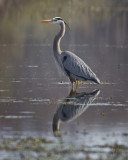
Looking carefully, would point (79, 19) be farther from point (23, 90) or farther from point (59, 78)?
point (23, 90)

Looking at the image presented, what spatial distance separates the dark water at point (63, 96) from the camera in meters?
8.81

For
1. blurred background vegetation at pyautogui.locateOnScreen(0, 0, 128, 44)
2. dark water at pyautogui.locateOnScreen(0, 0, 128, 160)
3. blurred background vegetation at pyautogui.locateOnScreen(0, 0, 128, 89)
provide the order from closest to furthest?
1. dark water at pyautogui.locateOnScreen(0, 0, 128, 160)
2. blurred background vegetation at pyautogui.locateOnScreen(0, 0, 128, 89)
3. blurred background vegetation at pyautogui.locateOnScreen(0, 0, 128, 44)

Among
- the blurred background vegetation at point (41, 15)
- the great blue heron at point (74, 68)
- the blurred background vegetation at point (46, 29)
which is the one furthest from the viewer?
the blurred background vegetation at point (41, 15)

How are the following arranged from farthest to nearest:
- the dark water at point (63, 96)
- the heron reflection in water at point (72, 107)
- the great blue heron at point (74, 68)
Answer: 1. the great blue heron at point (74, 68)
2. the heron reflection in water at point (72, 107)
3. the dark water at point (63, 96)

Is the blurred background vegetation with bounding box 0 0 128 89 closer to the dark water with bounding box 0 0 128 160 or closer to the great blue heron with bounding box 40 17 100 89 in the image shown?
the dark water with bounding box 0 0 128 160

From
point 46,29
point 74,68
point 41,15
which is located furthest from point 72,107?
point 41,15

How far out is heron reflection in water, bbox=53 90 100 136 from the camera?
1049cm

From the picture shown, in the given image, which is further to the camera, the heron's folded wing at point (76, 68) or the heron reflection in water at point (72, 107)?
the heron's folded wing at point (76, 68)

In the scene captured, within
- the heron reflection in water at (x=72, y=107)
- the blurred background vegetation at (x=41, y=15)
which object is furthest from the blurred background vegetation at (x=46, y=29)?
the heron reflection in water at (x=72, y=107)

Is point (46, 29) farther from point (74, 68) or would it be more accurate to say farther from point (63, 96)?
point (63, 96)

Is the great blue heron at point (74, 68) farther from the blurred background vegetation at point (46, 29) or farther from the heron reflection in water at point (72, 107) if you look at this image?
the blurred background vegetation at point (46, 29)

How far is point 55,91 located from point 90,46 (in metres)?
11.7

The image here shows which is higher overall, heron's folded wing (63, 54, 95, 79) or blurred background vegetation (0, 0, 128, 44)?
heron's folded wing (63, 54, 95, 79)

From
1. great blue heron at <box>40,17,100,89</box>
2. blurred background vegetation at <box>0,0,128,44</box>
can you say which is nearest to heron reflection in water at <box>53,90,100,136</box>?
great blue heron at <box>40,17,100,89</box>
